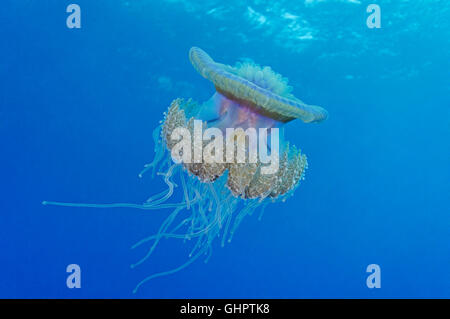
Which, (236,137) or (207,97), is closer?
(236,137)

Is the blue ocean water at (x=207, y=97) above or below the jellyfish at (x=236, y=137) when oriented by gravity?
above

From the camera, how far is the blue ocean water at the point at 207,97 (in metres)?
16.4

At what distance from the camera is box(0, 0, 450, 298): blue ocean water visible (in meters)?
16.4

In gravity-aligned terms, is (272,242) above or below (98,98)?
below

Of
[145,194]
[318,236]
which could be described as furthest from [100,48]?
[318,236]

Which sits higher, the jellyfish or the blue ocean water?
the blue ocean water

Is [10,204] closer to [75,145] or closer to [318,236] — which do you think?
[75,145]

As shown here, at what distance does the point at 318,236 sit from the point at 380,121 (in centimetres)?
1707

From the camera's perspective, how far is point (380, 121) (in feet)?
84.3

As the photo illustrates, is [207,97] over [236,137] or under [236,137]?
over

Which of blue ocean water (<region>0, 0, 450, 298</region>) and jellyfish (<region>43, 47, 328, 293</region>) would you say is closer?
jellyfish (<region>43, 47, 328, 293</region>)

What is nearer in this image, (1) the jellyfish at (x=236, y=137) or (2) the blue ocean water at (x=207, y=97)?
(1) the jellyfish at (x=236, y=137)

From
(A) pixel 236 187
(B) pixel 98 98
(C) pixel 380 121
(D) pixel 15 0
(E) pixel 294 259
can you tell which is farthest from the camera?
(E) pixel 294 259

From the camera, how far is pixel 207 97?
2100cm
